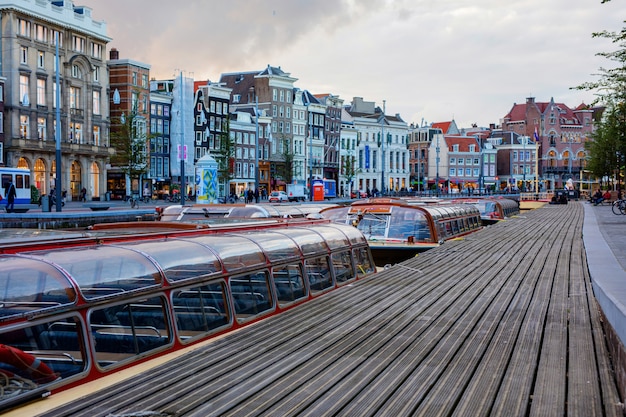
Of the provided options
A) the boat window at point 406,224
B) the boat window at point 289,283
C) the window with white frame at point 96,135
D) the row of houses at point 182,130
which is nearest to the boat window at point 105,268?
the boat window at point 289,283

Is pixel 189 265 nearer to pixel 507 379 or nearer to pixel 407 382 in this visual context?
pixel 407 382

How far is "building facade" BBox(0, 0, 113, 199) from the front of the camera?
6250cm

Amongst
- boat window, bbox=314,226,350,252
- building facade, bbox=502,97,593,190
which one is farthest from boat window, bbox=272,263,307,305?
building facade, bbox=502,97,593,190

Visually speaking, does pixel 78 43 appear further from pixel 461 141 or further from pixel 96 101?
pixel 461 141

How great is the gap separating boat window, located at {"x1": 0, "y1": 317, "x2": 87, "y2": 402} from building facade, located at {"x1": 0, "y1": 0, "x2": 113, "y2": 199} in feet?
176

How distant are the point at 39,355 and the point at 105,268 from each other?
131cm

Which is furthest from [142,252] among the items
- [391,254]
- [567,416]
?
[391,254]

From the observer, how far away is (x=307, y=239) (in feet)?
40.1

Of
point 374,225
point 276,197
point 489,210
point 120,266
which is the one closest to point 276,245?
point 120,266

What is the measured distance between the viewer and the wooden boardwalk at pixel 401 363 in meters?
5.35

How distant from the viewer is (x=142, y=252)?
25.7ft

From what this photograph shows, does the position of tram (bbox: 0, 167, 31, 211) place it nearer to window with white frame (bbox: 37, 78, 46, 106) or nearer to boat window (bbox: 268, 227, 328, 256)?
window with white frame (bbox: 37, 78, 46, 106)

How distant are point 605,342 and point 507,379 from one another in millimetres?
2004

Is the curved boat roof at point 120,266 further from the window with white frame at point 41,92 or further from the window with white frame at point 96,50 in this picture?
the window with white frame at point 96,50
